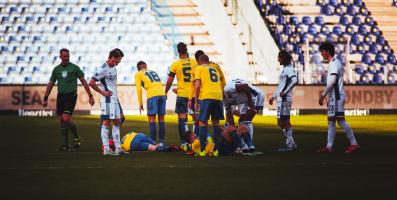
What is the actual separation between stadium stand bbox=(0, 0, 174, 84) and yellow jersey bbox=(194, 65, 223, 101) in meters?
31.4

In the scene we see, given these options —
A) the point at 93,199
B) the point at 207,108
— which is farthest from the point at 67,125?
the point at 93,199

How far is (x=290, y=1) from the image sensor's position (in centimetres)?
4609

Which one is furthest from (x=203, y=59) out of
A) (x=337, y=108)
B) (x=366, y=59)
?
(x=366, y=59)

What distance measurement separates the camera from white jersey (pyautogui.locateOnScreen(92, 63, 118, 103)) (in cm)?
1523

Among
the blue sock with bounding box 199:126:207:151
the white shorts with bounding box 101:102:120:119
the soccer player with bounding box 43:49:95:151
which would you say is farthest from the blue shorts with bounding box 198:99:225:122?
the soccer player with bounding box 43:49:95:151

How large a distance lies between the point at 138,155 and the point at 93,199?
684 cm

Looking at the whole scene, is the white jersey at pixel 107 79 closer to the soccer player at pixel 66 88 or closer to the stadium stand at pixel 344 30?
the soccer player at pixel 66 88

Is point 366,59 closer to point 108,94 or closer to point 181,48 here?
point 181,48

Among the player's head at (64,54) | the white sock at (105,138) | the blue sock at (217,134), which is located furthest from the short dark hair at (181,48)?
the player's head at (64,54)

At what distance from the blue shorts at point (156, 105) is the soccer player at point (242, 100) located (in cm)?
156

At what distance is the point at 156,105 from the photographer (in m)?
16.5

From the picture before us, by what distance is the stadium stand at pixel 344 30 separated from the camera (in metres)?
43.7

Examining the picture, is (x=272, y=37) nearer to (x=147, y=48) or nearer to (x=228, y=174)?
(x=147, y=48)

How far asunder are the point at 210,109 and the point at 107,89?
2023mm
